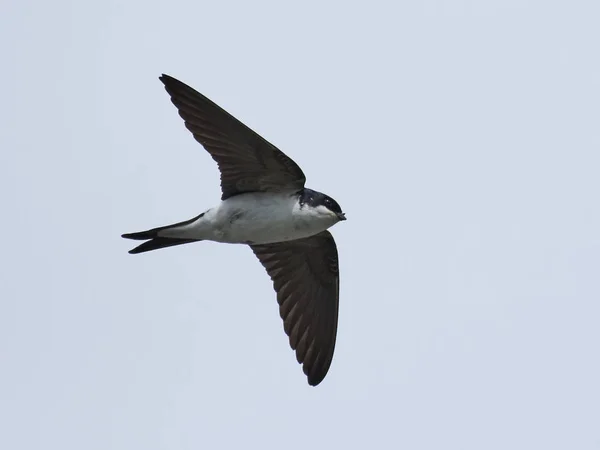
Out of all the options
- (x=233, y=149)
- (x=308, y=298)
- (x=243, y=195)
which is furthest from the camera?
(x=308, y=298)

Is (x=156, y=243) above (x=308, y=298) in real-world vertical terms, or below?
above

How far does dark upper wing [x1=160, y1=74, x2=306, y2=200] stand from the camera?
8.39 m

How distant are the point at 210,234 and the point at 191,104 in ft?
3.01

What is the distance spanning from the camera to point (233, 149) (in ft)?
28.2

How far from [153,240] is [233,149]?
85 centimetres

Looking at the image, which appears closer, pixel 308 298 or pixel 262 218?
pixel 262 218

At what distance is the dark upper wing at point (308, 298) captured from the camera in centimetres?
966

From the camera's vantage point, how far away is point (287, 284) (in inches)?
383

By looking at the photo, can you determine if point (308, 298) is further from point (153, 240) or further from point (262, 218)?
point (153, 240)

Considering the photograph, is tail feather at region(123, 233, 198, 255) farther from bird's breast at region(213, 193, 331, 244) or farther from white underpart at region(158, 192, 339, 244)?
bird's breast at region(213, 193, 331, 244)

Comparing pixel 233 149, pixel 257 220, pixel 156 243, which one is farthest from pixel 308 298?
pixel 233 149

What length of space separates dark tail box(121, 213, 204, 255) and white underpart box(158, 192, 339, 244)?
1.2 inches

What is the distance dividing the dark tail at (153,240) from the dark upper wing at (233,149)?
37 centimetres

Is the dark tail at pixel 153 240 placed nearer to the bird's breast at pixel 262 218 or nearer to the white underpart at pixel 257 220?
the white underpart at pixel 257 220
